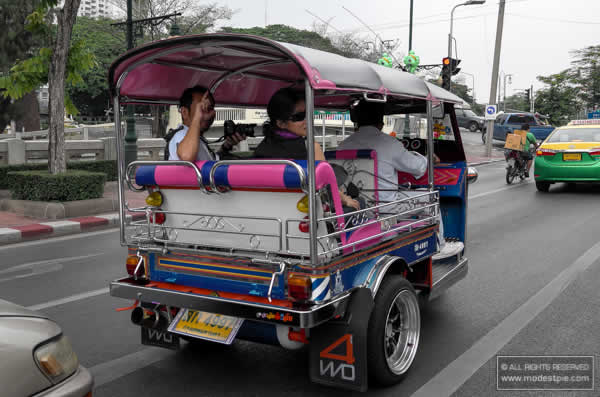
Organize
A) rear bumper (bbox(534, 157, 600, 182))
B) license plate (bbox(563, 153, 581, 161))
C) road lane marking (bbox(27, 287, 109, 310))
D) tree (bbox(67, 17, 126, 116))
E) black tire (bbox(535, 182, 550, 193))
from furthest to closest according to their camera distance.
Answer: tree (bbox(67, 17, 126, 116)), black tire (bbox(535, 182, 550, 193)), license plate (bbox(563, 153, 581, 161)), rear bumper (bbox(534, 157, 600, 182)), road lane marking (bbox(27, 287, 109, 310))

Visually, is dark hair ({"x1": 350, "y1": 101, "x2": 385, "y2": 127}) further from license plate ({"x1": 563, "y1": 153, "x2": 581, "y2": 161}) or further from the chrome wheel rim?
license plate ({"x1": 563, "y1": 153, "x2": 581, "y2": 161})

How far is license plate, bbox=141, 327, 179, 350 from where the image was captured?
384 centimetres

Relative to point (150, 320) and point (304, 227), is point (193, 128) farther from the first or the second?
point (150, 320)

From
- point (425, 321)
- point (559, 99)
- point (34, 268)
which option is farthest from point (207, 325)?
point (559, 99)

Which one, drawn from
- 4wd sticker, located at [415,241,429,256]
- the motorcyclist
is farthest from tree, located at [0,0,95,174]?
the motorcyclist

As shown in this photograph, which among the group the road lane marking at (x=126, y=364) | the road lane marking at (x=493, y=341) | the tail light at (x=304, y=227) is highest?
the tail light at (x=304, y=227)

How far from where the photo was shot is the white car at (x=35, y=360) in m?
2.09

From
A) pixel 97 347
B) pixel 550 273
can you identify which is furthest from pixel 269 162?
pixel 550 273

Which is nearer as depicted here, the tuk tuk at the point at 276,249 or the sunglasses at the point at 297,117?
the tuk tuk at the point at 276,249

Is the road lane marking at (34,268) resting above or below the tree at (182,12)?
below

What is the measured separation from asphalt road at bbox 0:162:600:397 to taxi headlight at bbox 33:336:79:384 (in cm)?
123

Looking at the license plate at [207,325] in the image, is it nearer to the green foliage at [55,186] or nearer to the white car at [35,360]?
the white car at [35,360]

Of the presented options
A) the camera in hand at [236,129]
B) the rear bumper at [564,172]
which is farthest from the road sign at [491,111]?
the camera in hand at [236,129]

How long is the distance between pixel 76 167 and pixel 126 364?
1095 cm
